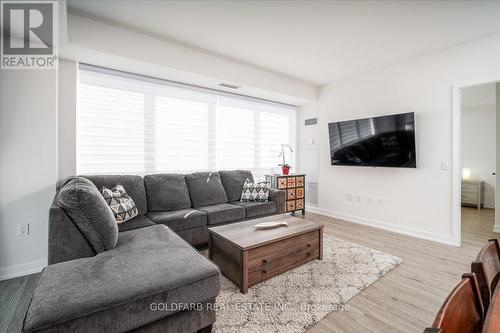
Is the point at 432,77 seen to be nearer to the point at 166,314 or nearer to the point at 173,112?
the point at 173,112

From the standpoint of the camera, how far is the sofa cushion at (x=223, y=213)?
3.04 meters

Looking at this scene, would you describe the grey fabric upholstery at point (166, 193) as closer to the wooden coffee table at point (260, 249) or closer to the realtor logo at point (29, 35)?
the wooden coffee table at point (260, 249)

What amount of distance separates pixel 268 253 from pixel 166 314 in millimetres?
1069

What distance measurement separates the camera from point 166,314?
1323 mm

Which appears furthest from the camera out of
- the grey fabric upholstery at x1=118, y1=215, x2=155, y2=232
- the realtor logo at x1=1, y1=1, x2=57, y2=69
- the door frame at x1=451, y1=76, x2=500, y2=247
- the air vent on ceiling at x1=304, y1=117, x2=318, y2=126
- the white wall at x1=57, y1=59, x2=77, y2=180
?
the air vent on ceiling at x1=304, y1=117, x2=318, y2=126

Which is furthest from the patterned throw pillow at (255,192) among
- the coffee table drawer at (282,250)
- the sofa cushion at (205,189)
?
the coffee table drawer at (282,250)

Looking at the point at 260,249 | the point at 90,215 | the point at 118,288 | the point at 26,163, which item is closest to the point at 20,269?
the point at 26,163

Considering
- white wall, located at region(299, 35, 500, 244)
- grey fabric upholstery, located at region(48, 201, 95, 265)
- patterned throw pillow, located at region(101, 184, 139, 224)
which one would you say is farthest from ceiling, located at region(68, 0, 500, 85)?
grey fabric upholstery, located at region(48, 201, 95, 265)

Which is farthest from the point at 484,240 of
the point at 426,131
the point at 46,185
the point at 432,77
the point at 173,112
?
the point at 46,185

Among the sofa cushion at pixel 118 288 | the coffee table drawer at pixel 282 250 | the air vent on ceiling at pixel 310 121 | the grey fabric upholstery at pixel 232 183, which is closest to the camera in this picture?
the sofa cushion at pixel 118 288

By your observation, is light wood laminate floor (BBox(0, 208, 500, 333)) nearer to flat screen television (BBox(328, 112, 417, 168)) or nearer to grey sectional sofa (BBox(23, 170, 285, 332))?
grey sectional sofa (BBox(23, 170, 285, 332))

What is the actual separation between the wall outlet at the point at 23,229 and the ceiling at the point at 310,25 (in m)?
2.29

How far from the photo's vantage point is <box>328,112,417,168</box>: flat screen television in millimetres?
3473

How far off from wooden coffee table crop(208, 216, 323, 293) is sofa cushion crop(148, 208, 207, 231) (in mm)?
504
